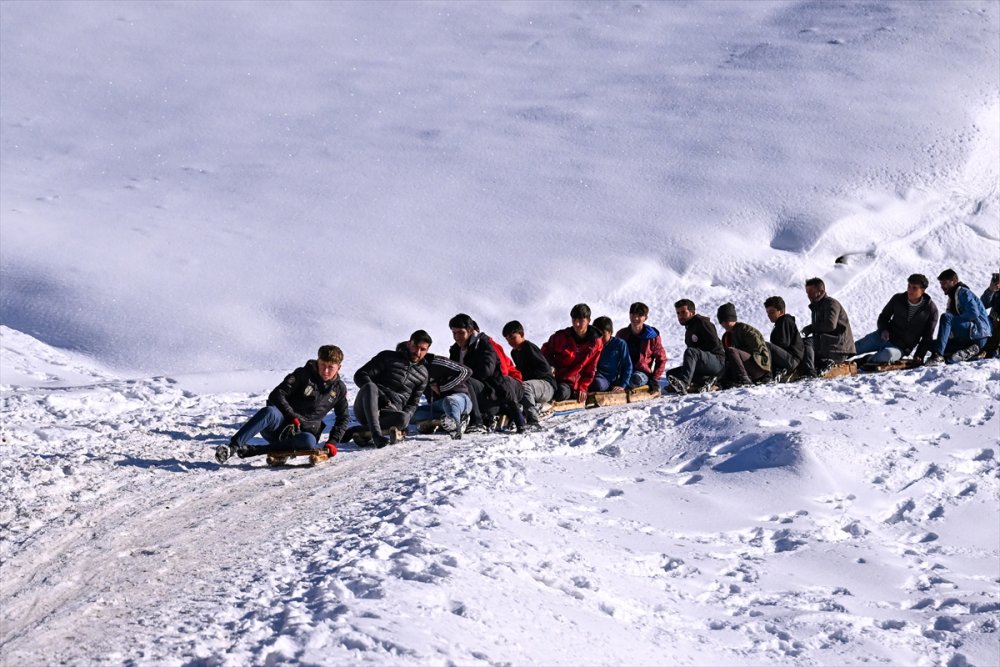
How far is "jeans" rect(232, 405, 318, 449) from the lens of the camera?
32.0 ft

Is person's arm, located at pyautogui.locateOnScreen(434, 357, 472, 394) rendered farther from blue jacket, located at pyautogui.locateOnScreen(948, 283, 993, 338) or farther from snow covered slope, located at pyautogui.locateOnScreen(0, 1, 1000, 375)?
snow covered slope, located at pyautogui.locateOnScreen(0, 1, 1000, 375)

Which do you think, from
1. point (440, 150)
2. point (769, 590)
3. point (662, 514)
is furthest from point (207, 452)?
point (440, 150)

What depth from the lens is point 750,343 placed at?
42.3 feet

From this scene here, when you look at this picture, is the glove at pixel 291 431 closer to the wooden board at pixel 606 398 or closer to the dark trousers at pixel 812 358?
the wooden board at pixel 606 398

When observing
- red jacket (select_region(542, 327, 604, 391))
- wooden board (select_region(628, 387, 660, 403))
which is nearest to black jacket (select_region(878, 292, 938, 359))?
wooden board (select_region(628, 387, 660, 403))

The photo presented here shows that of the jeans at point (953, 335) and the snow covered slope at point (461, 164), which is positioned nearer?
the jeans at point (953, 335)

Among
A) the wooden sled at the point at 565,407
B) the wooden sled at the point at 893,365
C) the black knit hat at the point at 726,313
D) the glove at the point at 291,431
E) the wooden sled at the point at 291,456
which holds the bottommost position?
the wooden sled at the point at 893,365

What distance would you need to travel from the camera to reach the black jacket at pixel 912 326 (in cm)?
1362

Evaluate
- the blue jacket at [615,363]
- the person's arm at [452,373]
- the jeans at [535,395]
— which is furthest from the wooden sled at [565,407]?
the person's arm at [452,373]

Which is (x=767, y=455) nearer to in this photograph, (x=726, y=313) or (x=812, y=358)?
(x=726, y=313)

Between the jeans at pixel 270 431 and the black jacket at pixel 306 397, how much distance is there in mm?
91

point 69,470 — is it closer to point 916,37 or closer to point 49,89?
point 49,89

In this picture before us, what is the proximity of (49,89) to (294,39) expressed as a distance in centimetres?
691

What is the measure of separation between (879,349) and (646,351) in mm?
2909
